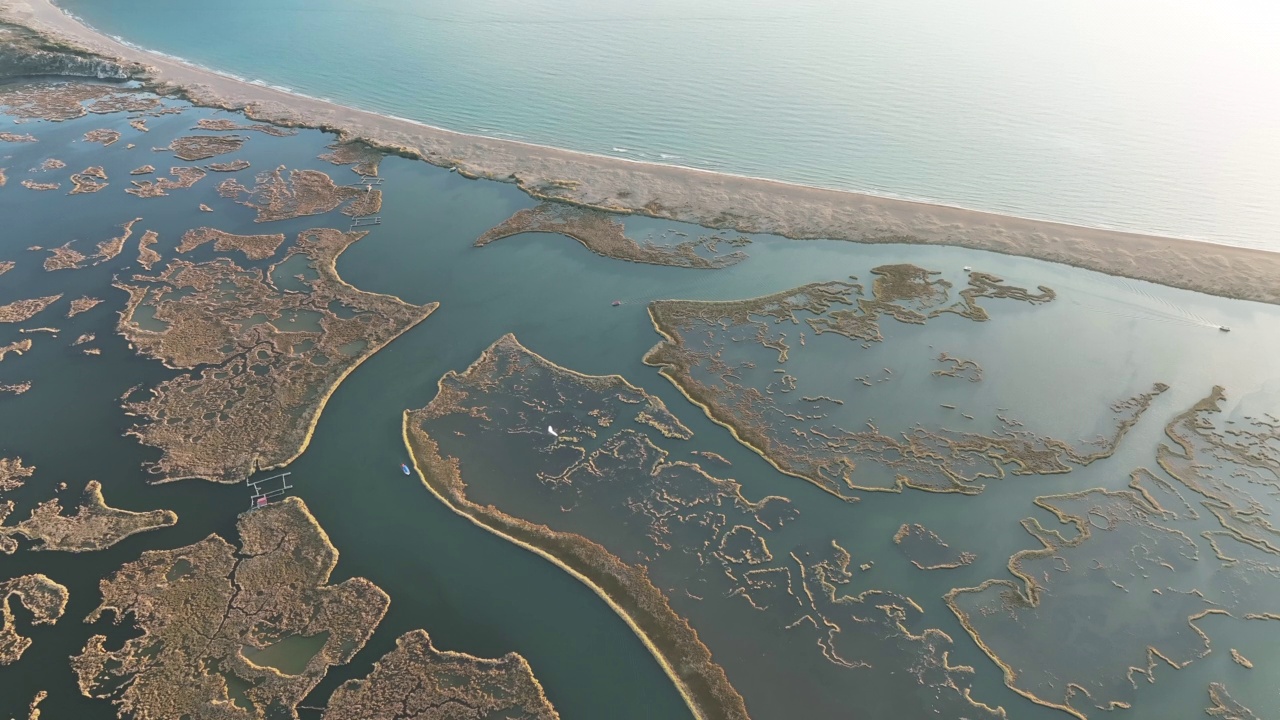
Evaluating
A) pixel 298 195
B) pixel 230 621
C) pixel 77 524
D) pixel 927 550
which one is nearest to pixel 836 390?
pixel 927 550

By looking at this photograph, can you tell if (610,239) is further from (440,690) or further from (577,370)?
(440,690)

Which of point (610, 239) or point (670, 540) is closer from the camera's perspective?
point (670, 540)

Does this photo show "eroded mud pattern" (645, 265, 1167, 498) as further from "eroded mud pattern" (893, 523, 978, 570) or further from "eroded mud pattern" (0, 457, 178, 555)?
"eroded mud pattern" (0, 457, 178, 555)

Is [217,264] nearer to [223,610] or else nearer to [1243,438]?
[223,610]

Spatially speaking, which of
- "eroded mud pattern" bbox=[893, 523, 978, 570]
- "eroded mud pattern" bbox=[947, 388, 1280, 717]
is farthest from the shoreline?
"eroded mud pattern" bbox=[893, 523, 978, 570]

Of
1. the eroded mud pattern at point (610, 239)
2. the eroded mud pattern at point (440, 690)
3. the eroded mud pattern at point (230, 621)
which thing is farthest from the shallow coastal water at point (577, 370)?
the eroded mud pattern at point (610, 239)

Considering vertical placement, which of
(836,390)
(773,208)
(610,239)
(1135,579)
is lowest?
(1135,579)

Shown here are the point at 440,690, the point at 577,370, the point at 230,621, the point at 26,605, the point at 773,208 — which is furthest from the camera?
the point at 773,208
